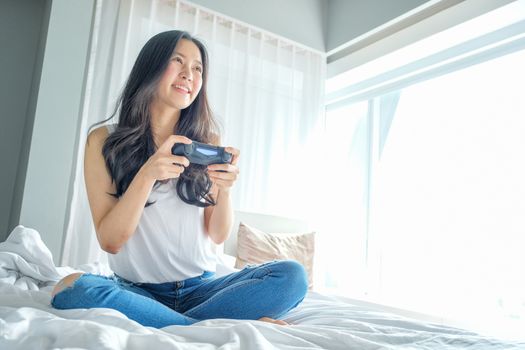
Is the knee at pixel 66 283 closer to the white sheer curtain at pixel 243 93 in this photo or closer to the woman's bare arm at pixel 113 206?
the woman's bare arm at pixel 113 206

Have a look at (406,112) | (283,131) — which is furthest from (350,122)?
(283,131)

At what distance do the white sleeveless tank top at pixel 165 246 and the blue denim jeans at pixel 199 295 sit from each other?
0.03 metres

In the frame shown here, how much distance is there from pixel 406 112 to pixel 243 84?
1318mm

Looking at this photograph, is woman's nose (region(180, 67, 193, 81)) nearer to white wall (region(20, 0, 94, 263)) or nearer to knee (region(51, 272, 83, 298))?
knee (region(51, 272, 83, 298))

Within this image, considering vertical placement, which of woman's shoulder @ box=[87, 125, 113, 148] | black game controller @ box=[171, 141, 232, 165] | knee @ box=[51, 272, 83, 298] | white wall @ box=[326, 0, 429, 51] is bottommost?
knee @ box=[51, 272, 83, 298]

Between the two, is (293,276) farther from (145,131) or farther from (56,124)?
(56,124)

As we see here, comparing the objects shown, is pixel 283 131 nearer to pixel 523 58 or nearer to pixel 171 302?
pixel 523 58

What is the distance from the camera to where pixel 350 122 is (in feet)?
12.5

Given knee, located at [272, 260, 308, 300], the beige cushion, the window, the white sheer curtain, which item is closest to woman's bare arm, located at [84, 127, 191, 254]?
knee, located at [272, 260, 308, 300]

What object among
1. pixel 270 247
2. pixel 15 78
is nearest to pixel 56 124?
pixel 15 78

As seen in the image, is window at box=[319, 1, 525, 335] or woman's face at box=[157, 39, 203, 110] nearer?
woman's face at box=[157, 39, 203, 110]

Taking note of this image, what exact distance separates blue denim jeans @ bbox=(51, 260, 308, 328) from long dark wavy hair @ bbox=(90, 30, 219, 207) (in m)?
0.26

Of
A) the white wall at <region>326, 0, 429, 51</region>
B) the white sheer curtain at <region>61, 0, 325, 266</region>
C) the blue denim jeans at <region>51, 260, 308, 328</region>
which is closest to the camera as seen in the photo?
the blue denim jeans at <region>51, 260, 308, 328</region>

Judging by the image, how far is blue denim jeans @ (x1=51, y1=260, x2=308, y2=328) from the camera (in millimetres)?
910
